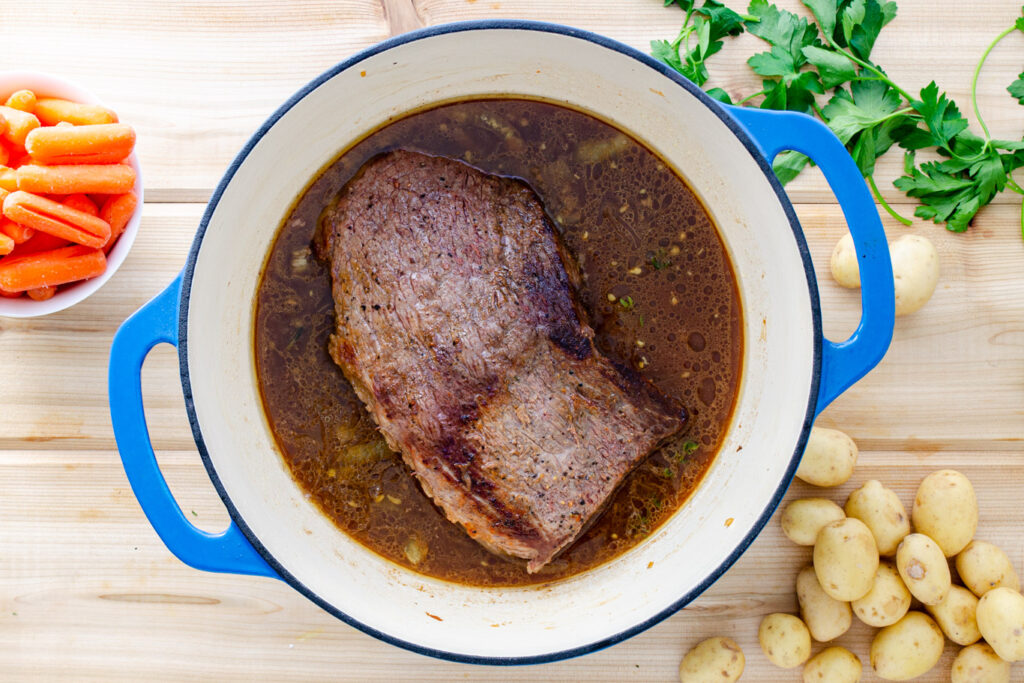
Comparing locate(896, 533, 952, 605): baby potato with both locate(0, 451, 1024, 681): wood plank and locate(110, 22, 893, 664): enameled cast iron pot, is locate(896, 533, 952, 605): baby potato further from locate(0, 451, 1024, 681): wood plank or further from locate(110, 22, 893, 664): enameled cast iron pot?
locate(110, 22, 893, 664): enameled cast iron pot

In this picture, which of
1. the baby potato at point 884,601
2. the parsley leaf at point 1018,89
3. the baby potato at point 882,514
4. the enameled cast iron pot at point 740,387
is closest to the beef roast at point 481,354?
the enameled cast iron pot at point 740,387

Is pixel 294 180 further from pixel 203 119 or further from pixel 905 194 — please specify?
pixel 905 194

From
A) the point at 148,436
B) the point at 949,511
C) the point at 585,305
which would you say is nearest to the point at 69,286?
the point at 148,436

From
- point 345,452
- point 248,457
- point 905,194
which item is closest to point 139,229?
point 248,457

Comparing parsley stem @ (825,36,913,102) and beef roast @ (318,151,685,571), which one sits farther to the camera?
parsley stem @ (825,36,913,102)

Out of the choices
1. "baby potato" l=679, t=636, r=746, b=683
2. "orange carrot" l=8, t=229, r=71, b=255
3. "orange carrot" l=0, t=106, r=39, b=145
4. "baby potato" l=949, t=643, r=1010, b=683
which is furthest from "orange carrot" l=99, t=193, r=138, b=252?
"baby potato" l=949, t=643, r=1010, b=683

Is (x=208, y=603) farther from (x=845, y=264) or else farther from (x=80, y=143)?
(x=845, y=264)
